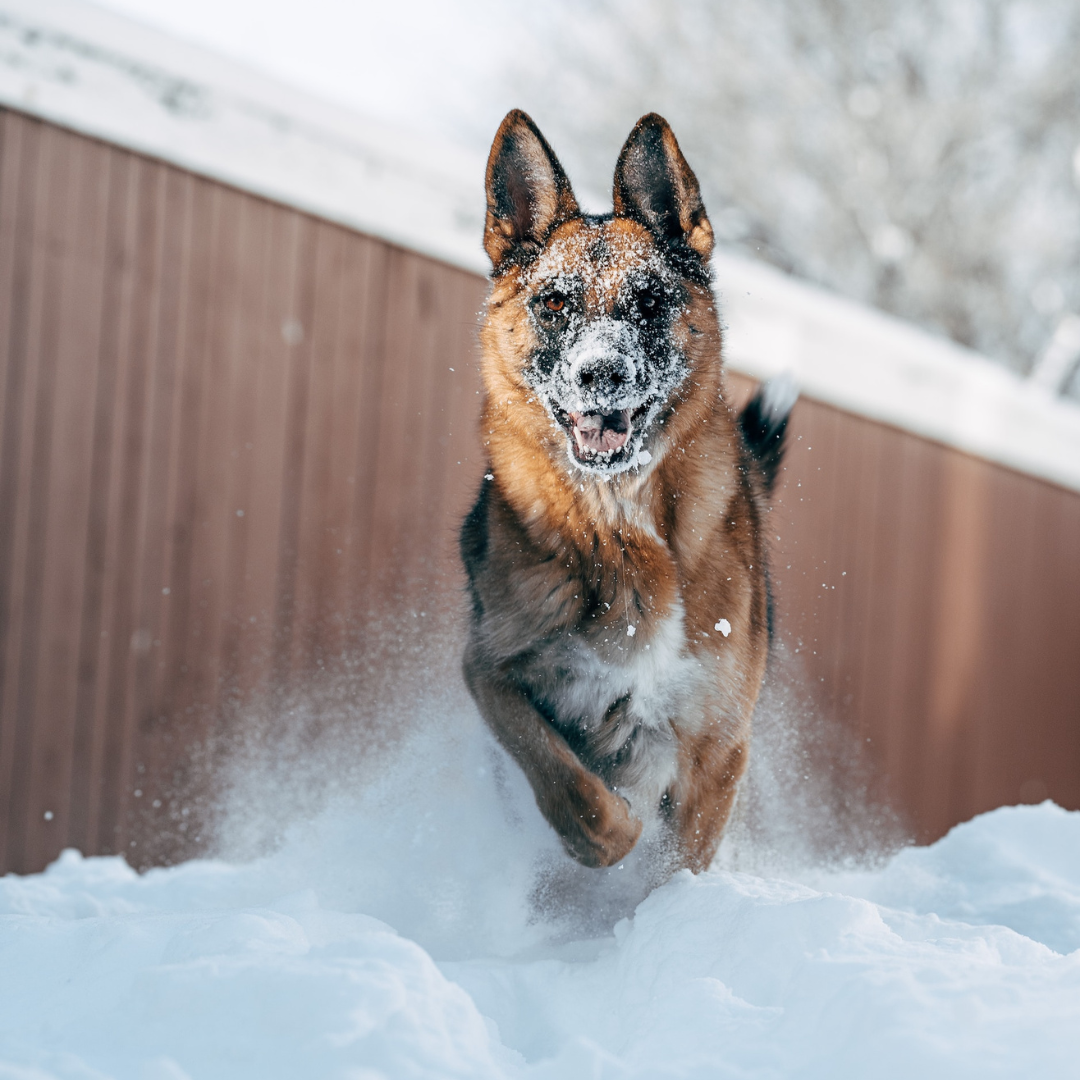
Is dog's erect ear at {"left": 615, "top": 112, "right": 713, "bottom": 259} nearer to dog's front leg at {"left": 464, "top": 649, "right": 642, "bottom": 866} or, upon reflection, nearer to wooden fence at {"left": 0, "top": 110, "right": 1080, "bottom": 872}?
wooden fence at {"left": 0, "top": 110, "right": 1080, "bottom": 872}

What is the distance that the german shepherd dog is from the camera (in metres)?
2.19

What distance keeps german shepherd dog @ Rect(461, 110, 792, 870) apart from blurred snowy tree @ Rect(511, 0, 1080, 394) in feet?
35.7

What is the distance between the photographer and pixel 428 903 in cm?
258

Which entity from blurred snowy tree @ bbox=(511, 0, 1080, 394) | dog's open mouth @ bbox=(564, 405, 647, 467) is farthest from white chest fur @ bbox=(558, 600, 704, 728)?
blurred snowy tree @ bbox=(511, 0, 1080, 394)

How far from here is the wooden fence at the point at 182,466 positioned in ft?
11.9

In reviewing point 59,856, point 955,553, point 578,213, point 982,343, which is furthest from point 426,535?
point 982,343

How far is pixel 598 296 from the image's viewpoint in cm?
216

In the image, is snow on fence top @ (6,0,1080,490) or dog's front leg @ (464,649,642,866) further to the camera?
snow on fence top @ (6,0,1080,490)

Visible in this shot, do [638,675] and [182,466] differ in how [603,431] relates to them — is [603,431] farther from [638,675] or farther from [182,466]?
[182,466]

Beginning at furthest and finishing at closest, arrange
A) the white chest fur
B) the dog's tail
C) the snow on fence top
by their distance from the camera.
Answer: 1. the snow on fence top
2. the dog's tail
3. the white chest fur

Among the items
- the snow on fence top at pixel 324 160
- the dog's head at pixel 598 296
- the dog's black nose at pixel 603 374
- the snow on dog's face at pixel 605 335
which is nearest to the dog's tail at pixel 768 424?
the snow on fence top at pixel 324 160

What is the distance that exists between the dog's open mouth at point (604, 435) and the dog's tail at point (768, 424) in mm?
783

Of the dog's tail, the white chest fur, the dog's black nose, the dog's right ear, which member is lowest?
the white chest fur

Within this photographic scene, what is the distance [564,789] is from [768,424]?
1.36m
